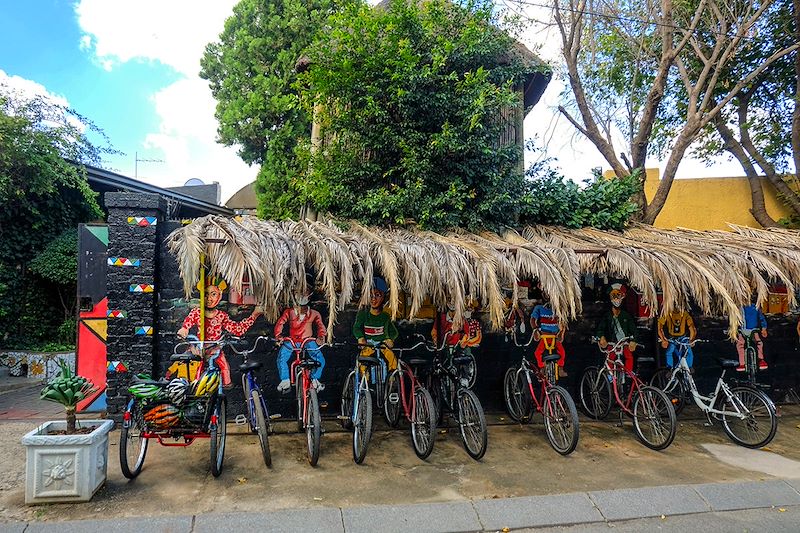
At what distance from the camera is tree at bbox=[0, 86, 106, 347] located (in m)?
9.34

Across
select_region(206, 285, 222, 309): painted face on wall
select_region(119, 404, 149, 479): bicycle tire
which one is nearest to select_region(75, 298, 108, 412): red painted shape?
select_region(206, 285, 222, 309): painted face on wall

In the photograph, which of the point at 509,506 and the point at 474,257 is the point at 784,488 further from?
the point at 474,257

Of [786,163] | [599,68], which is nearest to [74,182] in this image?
[599,68]

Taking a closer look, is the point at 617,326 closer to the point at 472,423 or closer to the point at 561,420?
the point at 561,420

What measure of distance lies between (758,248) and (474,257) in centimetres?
409

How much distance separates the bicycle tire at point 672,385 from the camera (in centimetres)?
642

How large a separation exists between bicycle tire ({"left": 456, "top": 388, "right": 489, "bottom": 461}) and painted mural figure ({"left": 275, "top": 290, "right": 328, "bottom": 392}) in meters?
1.86

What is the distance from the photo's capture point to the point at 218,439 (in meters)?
4.61

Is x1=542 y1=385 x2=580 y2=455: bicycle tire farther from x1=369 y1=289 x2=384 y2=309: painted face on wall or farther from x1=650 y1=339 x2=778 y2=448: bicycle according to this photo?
x1=369 y1=289 x2=384 y2=309: painted face on wall

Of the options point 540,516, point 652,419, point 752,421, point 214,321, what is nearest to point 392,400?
point 540,516

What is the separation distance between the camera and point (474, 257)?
228 inches

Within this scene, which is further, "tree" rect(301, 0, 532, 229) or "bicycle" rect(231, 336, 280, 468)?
"tree" rect(301, 0, 532, 229)

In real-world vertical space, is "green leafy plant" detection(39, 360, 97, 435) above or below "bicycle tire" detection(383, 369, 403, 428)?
above

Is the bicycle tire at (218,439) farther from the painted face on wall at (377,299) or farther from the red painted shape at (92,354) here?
the red painted shape at (92,354)
